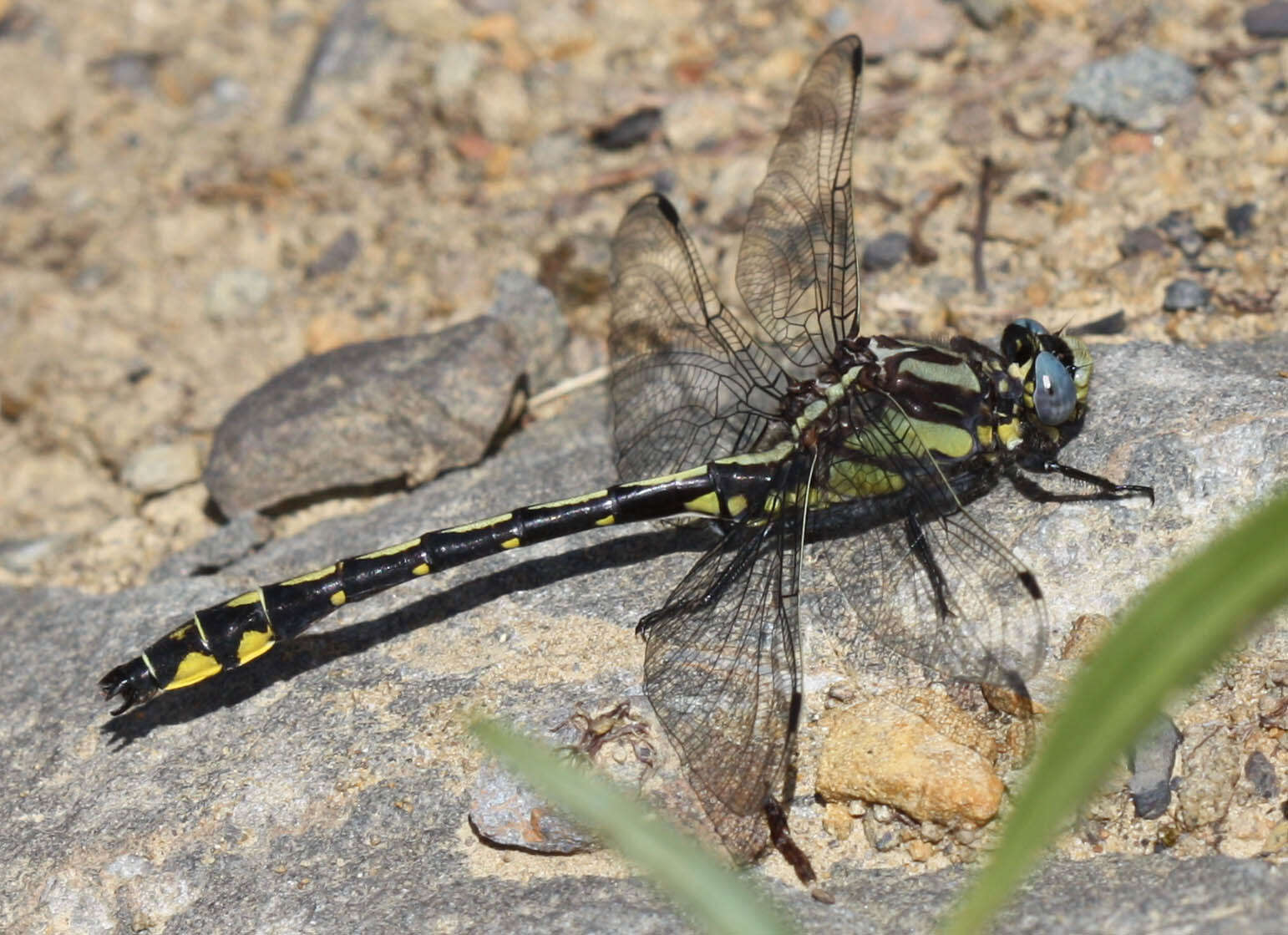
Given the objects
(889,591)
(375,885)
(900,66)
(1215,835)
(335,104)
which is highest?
(335,104)

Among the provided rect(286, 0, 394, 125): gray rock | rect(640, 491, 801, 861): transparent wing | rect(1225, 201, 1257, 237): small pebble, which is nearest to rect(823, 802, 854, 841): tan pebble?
rect(640, 491, 801, 861): transparent wing

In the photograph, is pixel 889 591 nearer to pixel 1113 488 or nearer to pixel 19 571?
pixel 1113 488

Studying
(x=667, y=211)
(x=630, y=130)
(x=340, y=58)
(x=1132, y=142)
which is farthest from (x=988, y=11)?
(x=340, y=58)

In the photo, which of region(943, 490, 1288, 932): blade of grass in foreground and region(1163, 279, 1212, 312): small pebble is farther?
region(1163, 279, 1212, 312): small pebble

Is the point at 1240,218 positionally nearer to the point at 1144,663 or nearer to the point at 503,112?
the point at 1144,663

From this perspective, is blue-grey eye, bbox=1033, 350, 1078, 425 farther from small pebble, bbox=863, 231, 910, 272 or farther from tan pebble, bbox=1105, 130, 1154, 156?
tan pebble, bbox=1105, 130, 1154, 156

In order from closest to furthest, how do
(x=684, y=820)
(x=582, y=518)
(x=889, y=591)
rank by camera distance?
(x=684, y=820)
(x=889, y=591)
(x=582, y=518)

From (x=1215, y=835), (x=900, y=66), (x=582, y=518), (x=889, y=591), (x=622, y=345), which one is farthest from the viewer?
(x=900, y=66)

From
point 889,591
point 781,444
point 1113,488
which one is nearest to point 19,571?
point 781,444
